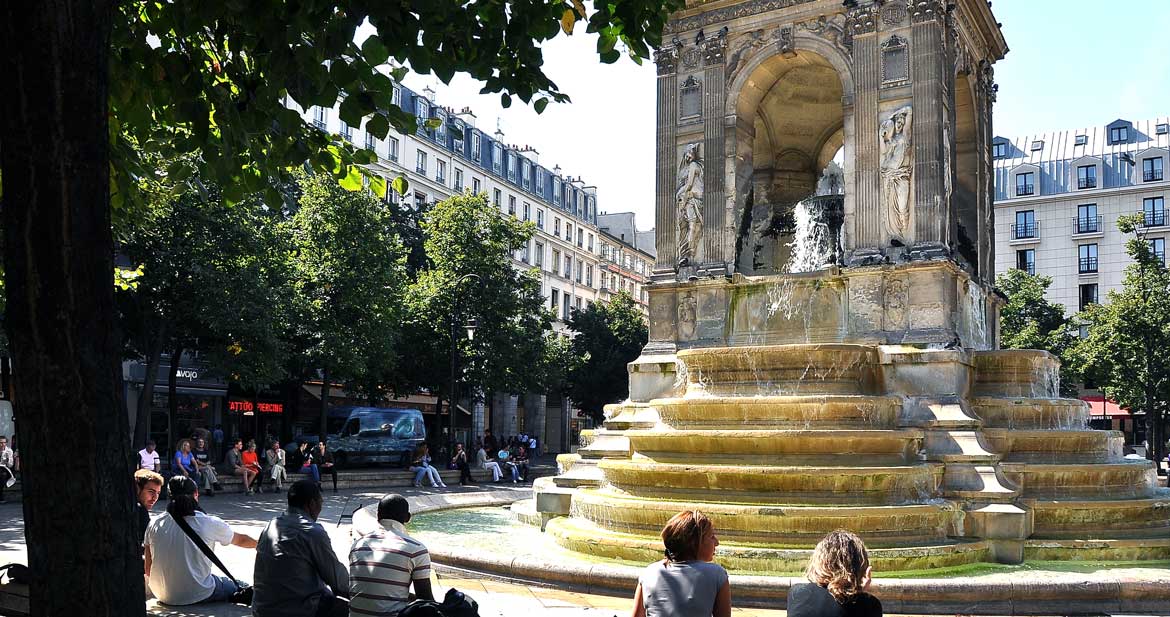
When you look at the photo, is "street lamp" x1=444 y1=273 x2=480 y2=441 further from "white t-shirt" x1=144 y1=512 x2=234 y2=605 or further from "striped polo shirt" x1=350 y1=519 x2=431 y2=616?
"striped polo shirt" x1=350 y1=519 x2=431 y2=616

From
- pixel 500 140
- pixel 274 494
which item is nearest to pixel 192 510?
pixel 274 494

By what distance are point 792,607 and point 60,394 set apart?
3.07m

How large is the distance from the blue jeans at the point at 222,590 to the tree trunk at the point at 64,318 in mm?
4095

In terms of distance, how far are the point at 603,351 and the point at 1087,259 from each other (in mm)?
33147

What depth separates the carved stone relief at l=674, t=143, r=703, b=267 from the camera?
18.9 metres

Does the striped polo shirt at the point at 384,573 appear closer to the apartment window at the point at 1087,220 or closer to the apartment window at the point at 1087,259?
the apartment window at the point at 1087,259

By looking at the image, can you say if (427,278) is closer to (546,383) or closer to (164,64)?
(546,383)

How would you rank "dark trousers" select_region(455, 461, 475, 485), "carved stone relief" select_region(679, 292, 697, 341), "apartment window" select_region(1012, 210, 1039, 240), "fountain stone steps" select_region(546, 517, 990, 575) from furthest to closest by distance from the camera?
"apartment window" select_region(1012, 210, 1039, 240) → "dark trousers" select_region(455, 461, 475, 485) → "carved stone relief" select_region(679, 292, 697, 341) → "fountain stone steps" select_region(546, 517, 990, 575)

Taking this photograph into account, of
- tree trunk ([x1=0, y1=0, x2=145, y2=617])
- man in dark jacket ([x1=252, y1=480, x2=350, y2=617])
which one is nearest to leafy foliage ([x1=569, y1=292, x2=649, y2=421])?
man in dark jacket ([x1=252, y1=480, x2=350, y2=617])

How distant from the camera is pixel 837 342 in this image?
1706cm

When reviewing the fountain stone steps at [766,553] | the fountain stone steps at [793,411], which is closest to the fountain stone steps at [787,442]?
the fountain stone steps at [793,411]

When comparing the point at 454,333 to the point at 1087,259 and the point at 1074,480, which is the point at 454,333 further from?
the point at 1087,259

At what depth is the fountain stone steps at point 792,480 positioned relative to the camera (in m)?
11.8

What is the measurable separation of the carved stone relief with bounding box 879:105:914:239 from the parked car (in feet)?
82.2
